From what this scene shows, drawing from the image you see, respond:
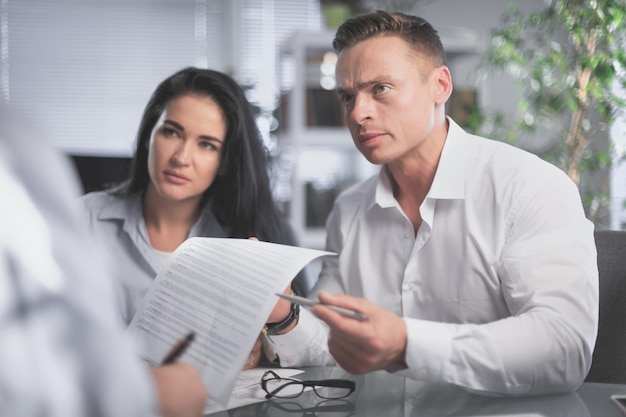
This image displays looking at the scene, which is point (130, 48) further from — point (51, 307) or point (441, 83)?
point (51, 307)

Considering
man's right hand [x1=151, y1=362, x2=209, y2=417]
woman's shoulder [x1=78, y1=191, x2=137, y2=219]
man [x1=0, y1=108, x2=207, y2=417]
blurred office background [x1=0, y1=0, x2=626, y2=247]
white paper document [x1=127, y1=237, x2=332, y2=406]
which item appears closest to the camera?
man [x1=0, y1=108, x2=207, y2=417]

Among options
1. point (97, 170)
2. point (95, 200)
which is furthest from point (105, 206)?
point (97, 170)

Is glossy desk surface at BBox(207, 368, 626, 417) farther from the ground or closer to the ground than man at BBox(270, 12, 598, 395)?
closer to the ground

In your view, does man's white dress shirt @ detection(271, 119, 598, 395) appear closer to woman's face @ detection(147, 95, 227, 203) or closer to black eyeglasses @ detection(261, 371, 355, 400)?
black eyeglasses @ detection(261, 371, 355, 400)

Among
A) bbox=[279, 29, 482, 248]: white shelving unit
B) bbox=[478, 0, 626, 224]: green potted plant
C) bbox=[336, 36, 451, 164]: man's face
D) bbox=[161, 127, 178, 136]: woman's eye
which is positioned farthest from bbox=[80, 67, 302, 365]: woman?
bbox=[279, 29, 482, 248]: white shelving unit

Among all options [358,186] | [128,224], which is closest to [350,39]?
[358,186]

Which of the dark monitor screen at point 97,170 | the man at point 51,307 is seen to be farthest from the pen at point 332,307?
the dark monitor screen at point 97,170

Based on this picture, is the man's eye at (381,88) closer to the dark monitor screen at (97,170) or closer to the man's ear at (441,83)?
the man's ear at (441,83)

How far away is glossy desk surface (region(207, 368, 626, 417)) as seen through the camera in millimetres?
1142

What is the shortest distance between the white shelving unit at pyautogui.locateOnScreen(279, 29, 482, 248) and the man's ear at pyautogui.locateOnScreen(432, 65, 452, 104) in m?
2.35

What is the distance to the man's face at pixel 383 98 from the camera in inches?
67.2

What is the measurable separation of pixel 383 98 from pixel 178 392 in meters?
1.05

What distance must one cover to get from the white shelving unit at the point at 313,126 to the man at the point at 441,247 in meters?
2.31

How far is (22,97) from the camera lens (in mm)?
5188
